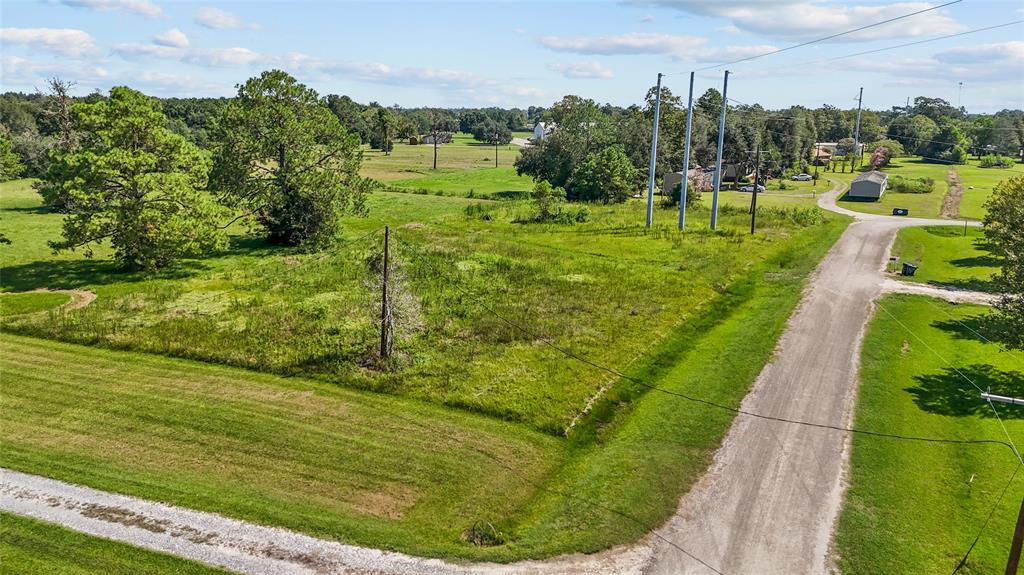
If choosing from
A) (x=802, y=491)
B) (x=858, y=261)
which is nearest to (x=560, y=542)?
(x=802, y=491)

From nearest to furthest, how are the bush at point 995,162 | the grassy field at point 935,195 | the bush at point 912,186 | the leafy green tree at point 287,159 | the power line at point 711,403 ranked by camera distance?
1. the power line at point 711,403
2. the leafy green tree at point 287,159
3. the grassy field at point 935,195
4. the bush at point 912,186
5. the bush at point 995,162

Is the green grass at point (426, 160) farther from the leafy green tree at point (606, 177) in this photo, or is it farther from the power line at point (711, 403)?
the power line at point (711, 403)

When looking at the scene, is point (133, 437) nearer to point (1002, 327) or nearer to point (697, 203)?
point (1002, 327)

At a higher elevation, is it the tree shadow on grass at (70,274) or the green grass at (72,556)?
the tree shadow on grass at (70,274)

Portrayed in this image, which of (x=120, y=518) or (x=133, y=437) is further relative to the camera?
(x=133, y=437)

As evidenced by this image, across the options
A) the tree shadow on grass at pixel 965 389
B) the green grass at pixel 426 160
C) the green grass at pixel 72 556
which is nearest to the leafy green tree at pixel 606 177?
the green grass at pixel 426 160

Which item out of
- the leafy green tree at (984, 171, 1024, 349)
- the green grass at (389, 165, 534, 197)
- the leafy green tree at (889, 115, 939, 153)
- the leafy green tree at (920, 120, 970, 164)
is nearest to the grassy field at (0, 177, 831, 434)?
the leafy green tree at (984, 171, 1024, 349)
